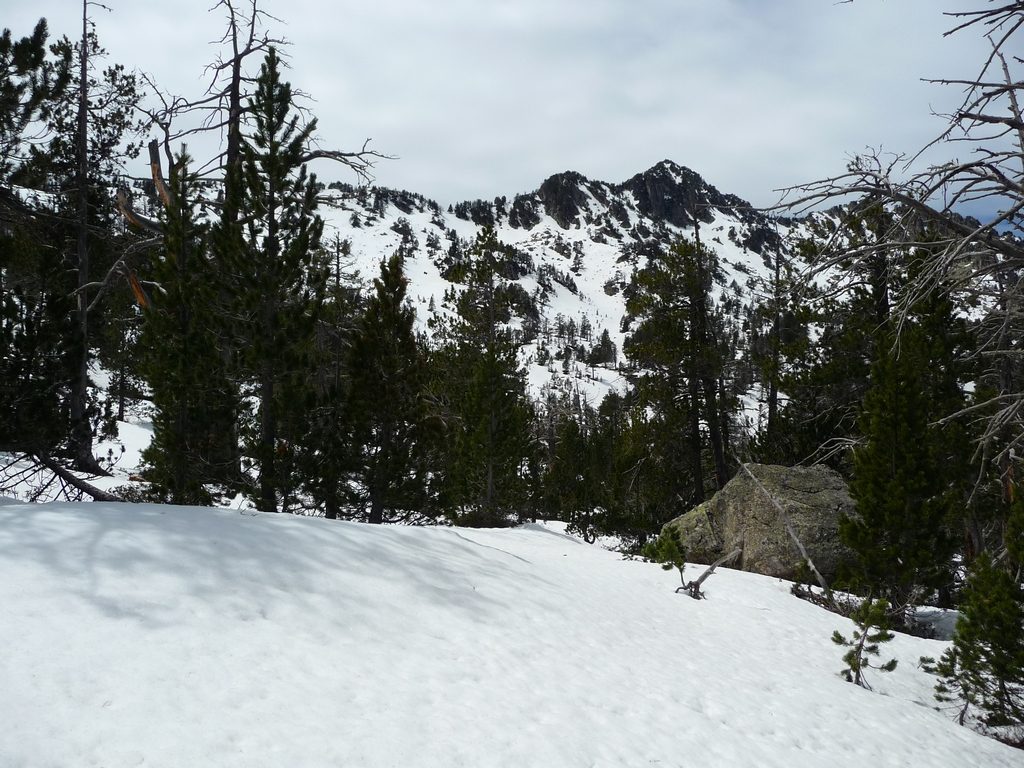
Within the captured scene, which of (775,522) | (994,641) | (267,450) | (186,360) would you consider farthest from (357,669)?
(775,522)

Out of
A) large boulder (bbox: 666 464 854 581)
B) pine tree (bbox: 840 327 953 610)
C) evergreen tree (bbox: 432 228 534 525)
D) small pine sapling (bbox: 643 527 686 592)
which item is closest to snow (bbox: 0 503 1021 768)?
pine tree (bbox: 840 327 953 610)

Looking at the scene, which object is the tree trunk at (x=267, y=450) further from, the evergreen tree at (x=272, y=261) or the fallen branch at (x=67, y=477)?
the fallen branch at (x=67, y=477)

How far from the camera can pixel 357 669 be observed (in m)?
3.67

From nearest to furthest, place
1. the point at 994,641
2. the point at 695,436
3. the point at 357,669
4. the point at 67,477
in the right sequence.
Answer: the point at 357,669 → the point at 994,641 → the point at 67,477 → the point at 695,436

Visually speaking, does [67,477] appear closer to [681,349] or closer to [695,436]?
[681,349]

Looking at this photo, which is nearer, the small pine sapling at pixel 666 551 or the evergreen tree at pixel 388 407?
the small pine sapling at pixel 666 551

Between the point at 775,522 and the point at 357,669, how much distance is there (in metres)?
10.9

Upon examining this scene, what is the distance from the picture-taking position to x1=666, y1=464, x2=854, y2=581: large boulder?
1169cm

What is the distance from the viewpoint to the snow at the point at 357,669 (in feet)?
9.18

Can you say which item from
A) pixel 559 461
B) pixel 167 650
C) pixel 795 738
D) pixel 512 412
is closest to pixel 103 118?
pixel 512 412

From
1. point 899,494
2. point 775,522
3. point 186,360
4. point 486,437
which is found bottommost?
point 775,522

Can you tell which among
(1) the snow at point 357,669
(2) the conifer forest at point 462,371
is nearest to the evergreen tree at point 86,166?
(2) the conifer forest at point 462,371

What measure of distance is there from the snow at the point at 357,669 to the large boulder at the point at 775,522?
16.2 ft

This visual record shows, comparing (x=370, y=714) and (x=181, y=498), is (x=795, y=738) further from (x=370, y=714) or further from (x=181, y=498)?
(x=181, y=498)
